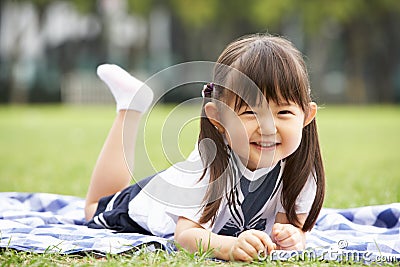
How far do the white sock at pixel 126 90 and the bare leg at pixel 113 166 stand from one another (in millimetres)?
35

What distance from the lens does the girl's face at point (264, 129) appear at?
6.84 ft

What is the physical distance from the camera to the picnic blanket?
2121 mm

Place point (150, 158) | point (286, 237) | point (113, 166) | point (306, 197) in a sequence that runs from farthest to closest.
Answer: point (150, 158) → point (113, 166) → point (306, 197) → point (286, 237)

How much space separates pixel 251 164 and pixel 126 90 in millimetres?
928

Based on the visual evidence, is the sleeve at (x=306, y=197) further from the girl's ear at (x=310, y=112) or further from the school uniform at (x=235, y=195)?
the girl's ear at (x=310, y=112)

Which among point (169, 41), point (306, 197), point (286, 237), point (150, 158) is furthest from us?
point (169, 41)

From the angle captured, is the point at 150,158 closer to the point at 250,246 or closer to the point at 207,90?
the point at 207,90

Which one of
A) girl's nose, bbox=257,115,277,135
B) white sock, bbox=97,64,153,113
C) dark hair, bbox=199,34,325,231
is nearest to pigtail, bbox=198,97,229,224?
dark hair, bbox=199,34,325,231

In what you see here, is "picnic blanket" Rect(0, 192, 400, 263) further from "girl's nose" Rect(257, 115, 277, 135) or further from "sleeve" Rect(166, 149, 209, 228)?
"girl's nose" Rect(257, 115, 277, 135)

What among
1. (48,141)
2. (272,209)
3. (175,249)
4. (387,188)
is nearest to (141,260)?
(175,249)

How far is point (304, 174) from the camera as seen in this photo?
7.43 feet

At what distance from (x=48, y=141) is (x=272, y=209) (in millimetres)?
5801

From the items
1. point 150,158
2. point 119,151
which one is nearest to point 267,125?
point 119,151

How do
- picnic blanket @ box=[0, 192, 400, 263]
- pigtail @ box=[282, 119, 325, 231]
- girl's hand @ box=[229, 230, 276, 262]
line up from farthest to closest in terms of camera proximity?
pigtail @ box=[282, 119, 325, 231]
picnic blanket @ box=[0, 192, 400, 263]
girl's hand @ box=[229, 230, 276, 262]
